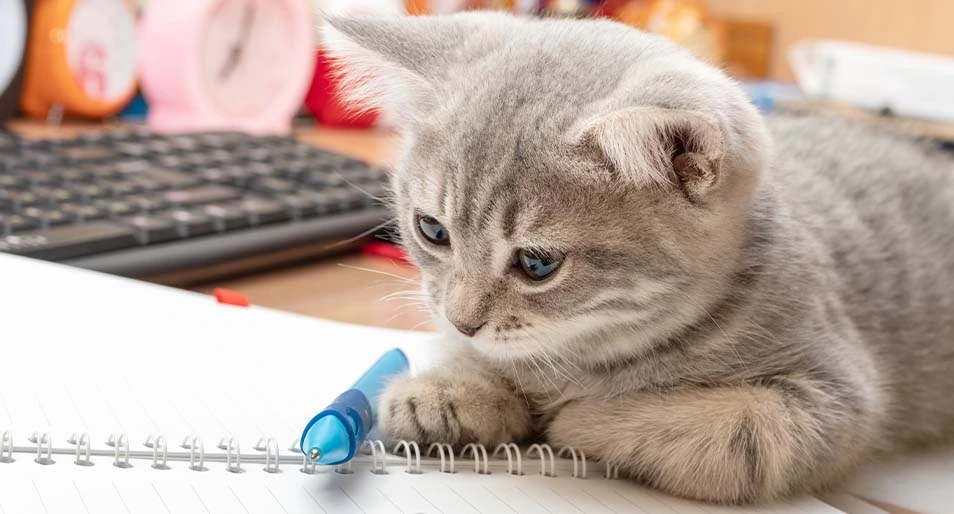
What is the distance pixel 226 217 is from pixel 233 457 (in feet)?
1.63

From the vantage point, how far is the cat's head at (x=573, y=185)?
714 mm

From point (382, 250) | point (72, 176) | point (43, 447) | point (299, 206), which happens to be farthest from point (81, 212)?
point (43, 447)

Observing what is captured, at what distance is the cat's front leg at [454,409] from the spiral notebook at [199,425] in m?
0.01

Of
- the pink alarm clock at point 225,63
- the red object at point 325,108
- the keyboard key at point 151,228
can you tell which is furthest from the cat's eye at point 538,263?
the red object at point 325,108

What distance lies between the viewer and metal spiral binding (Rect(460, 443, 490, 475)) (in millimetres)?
725

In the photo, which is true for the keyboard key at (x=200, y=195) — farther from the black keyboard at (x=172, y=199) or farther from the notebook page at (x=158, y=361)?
the notebook page at (x=158, y=361)

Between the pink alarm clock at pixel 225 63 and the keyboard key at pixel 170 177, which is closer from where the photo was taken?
the keyboard key at pixel 170 177

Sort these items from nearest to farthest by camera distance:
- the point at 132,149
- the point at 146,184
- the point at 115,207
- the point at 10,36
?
the point at 115,207 < the point at 146,184 < the point at 132,149 < the point at 10,36

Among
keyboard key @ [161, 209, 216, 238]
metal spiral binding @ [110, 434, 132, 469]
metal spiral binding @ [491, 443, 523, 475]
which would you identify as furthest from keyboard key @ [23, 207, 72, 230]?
metal spiral binding @ [491, 443, 523, 475]

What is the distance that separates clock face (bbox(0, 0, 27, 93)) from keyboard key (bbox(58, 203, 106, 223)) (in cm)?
63

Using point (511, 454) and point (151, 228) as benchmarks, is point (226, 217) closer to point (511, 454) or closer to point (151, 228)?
point (151, 228)

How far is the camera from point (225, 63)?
177 cm

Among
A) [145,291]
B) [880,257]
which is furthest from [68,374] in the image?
[880,257]

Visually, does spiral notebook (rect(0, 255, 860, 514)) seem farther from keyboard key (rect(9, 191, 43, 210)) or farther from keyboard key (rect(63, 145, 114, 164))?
keyboard key (rect(63, 145, 114, 164))
